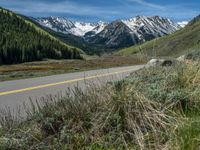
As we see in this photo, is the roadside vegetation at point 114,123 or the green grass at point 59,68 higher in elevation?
the roadside vegetation at point 114,123

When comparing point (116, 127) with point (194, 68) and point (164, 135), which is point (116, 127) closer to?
point (164, 135)

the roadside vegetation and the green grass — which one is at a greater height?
the roadside vegetation

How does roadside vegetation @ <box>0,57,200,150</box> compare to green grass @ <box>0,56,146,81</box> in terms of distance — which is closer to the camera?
roadside vegetation @ <box>0,57,200,150</box>

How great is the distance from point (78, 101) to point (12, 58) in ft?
419

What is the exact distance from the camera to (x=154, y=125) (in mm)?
4812

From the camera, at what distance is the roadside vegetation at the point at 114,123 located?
4.41m

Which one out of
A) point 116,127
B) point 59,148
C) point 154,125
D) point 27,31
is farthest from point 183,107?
point 27,31

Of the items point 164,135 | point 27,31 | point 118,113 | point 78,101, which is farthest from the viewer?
point 27,31

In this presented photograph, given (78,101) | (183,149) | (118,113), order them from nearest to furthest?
(183,149), (118,113), (78,101)

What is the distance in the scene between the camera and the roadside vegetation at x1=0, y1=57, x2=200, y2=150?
441 cm

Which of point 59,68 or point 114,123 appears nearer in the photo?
point 114,123

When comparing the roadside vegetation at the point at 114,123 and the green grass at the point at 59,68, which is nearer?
the roadside vegetation at the point at 114,123

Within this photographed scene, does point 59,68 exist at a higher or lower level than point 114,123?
lower

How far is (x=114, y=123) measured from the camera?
482cm
